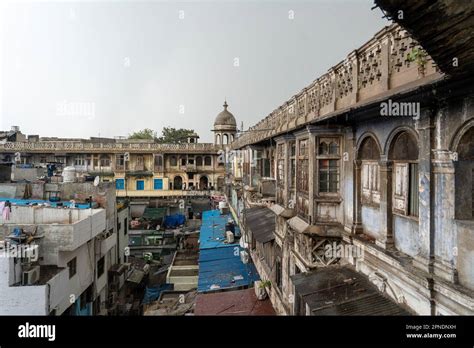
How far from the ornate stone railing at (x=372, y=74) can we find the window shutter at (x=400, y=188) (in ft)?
4.65

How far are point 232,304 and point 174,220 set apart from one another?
30.4m

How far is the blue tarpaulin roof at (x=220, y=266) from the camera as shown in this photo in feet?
49.8

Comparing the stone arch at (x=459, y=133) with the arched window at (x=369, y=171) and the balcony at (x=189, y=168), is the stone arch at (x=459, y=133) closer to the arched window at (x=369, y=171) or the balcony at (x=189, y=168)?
the arched window at (x=369, y=171)

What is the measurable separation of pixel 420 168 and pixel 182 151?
147 ft

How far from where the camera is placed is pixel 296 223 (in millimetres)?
9102

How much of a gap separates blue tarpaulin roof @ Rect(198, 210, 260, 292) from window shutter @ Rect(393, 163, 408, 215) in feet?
33.0

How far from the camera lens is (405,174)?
232 inches

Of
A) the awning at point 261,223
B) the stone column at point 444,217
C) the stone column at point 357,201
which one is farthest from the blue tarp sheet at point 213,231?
the stone column at point 444,217

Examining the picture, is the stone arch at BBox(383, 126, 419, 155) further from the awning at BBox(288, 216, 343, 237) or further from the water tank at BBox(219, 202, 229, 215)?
the water tank at BBox(219, 202, 229, 215)

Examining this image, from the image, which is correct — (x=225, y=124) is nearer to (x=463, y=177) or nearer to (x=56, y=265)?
(x=56, y=265)

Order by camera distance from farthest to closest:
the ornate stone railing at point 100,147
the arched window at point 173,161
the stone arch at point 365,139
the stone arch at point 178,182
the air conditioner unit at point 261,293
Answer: the stone arch at point 178,182 < the arched window at point 173,161 < the ornate stone railing at point 100,147 < the air conditioner unit at point 261,293 < the stone arch at point 365,139

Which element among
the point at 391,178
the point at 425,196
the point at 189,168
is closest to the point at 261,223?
the point at 391,178
